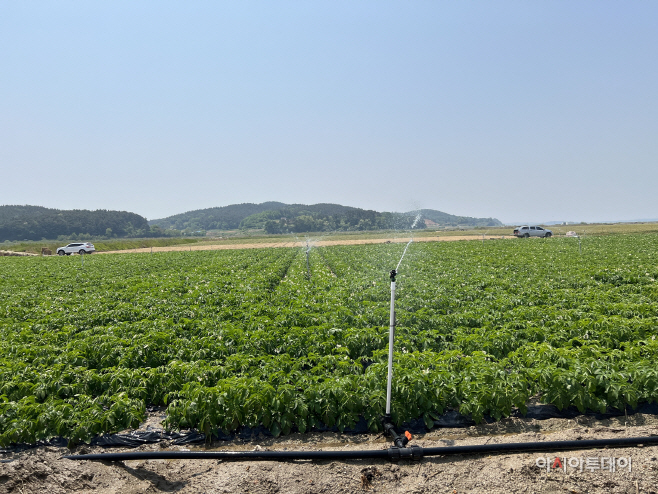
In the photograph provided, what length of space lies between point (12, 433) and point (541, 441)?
672 cm

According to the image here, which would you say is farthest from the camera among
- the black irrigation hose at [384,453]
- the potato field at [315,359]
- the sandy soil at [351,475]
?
the potato field at [315,359]

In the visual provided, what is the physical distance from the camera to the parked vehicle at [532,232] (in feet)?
191

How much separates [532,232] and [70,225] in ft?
521

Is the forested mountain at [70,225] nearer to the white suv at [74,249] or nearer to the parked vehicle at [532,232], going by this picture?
the white suv at [74,249]

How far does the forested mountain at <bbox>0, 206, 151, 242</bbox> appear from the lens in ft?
452

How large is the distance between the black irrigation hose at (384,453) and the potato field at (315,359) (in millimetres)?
556

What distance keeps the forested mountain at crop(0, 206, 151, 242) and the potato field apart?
517ft

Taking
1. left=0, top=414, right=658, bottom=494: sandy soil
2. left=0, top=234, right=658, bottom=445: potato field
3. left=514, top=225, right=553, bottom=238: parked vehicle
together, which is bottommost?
left=0, top=414, right=658, bottom=494: sandy soil

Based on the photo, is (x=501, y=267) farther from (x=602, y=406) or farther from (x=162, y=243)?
(x=162, y=243)

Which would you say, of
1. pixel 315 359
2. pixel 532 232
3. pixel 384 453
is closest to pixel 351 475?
pixel 384 453

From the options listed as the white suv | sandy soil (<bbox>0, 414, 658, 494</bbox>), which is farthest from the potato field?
the white suv

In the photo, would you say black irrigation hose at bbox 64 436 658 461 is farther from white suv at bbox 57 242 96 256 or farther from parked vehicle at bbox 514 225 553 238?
white suv at bbox 57 242 96 256

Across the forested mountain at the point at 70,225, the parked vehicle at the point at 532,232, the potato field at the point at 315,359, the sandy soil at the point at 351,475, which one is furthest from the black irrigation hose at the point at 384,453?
the forested mountain at the point at 70,225

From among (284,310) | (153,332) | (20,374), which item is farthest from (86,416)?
(284,310)
